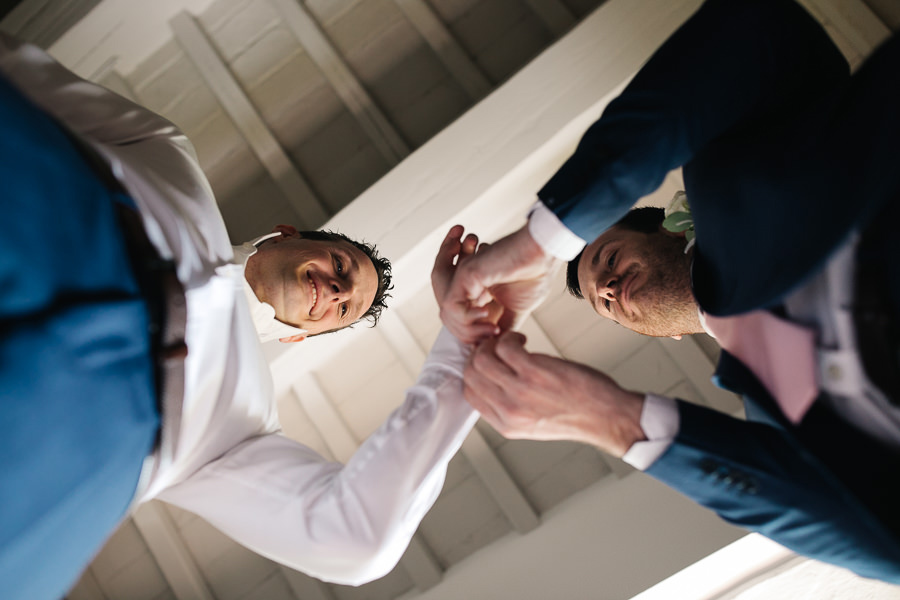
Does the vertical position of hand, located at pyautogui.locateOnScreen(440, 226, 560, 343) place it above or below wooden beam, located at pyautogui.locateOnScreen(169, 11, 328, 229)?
below

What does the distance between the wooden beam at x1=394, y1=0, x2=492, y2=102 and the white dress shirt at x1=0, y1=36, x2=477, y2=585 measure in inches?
46.4

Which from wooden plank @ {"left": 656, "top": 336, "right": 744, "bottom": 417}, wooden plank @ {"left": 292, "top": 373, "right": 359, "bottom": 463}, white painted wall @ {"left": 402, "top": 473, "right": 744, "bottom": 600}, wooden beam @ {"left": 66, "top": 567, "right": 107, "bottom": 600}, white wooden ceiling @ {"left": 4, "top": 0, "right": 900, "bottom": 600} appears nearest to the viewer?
white painted wall @ {"left": 402, "top": 473, "right": 744, "bottom": 600}

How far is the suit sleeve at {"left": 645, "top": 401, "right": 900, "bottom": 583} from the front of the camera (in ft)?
2.94

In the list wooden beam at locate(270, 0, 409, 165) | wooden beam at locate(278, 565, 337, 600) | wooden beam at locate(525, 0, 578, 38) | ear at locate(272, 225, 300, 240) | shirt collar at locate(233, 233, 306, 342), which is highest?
wooden beam at locate(270, 0, 409, 165)

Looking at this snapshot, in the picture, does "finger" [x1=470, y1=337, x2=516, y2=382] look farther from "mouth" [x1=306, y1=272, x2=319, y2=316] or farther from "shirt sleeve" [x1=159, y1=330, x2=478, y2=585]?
"mouth" [x1=306, y1=272, x2=319, y2=316]

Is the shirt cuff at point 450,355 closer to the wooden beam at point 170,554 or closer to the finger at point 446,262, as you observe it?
the finger at point 446,262

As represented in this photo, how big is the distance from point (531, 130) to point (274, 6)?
1237 mm

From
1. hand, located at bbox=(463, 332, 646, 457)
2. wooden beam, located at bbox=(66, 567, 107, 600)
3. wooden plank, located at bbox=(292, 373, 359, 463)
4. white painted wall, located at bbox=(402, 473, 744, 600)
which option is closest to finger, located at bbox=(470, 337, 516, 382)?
hand, located at bbox=(463, 332, 646, 457)

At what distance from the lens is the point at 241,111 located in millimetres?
2371

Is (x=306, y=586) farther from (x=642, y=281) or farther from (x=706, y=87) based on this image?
(x=706, y=87)

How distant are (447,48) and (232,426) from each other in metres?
1.63

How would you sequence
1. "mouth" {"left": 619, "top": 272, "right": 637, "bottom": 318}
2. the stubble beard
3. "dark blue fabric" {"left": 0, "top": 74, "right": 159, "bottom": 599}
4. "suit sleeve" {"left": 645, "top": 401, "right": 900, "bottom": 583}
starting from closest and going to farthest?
1. "dark blue fabric" {"left": 0, "top": 74, "right": 159, "bottom": 599}
2. "suit sleeve" {"left": 645, "top": 401, "right": 900, "bottom": 583}
3. the stubble beard
4. "mouth" {"left": 619, "top": 272, "right": 637, "bottom": 318}

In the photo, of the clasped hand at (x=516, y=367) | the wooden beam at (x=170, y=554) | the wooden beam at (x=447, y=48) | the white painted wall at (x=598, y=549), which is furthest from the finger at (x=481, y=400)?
the wooden beam at (x=170, y=554)

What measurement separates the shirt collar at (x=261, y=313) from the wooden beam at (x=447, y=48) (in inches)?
37.7
